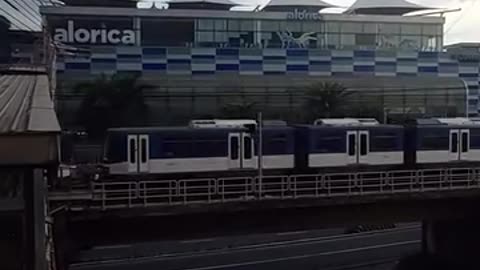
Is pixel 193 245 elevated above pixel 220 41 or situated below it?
below

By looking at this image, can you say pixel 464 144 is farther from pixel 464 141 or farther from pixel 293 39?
pixel 293 39

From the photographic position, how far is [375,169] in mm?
25188

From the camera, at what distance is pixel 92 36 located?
5088cm

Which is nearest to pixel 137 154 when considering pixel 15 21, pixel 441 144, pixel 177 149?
pixel 177 149

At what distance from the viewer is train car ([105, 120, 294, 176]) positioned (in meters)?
22.2

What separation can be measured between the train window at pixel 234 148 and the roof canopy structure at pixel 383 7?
38847mm

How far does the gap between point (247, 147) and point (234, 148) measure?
0.44 meters

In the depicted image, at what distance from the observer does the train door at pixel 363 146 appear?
24812 mm

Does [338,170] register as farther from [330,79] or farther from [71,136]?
[330,79]

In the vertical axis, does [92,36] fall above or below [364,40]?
below

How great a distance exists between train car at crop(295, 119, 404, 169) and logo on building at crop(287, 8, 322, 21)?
3038cm

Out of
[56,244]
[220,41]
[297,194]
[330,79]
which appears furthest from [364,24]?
[56,244]

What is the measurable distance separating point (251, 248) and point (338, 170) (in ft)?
32.6

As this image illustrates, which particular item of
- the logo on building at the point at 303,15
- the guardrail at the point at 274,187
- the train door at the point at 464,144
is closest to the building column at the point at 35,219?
the guardrail at the point at 274,187
